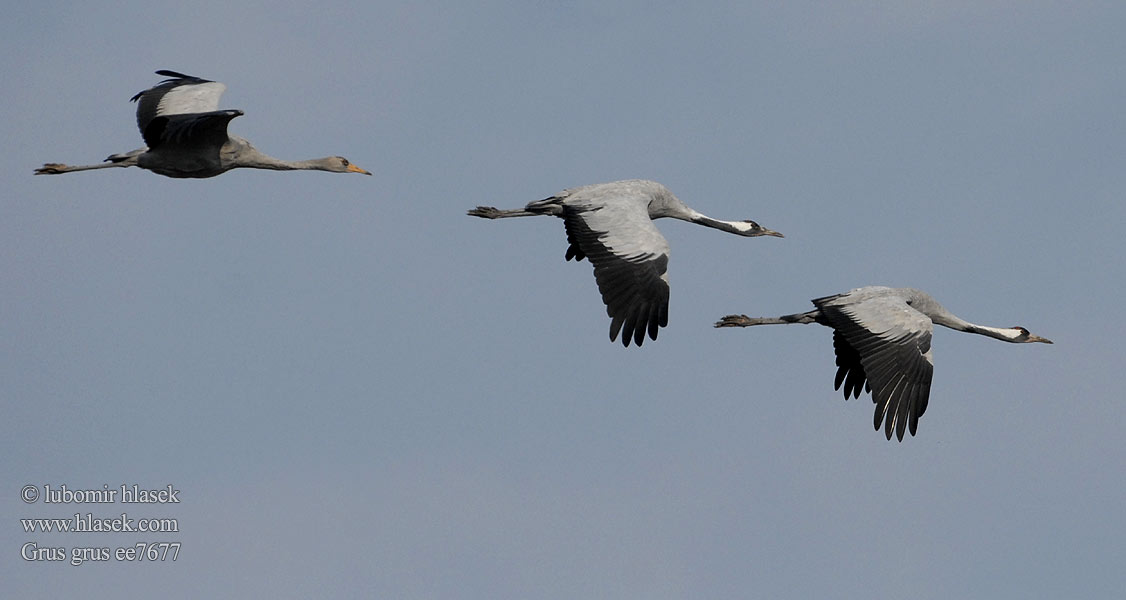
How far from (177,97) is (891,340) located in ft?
29.7

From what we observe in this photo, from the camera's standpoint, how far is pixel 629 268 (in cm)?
2222

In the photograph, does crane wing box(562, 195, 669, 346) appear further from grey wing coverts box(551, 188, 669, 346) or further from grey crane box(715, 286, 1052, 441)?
grey crane box(715, 286, 1052, 441)

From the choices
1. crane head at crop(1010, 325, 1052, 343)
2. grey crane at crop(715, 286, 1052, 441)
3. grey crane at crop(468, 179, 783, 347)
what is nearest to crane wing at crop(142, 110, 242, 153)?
grey crane at crop(468, 179, 783, 347)

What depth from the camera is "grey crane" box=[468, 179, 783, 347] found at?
72.4 ft

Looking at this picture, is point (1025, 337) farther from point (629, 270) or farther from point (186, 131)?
point (186, 131)

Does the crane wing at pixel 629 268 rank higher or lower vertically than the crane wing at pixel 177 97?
lower

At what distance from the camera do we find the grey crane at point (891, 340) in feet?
73.2

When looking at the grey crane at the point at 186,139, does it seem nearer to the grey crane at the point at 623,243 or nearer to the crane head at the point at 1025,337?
the grey crane at the point at 623,243

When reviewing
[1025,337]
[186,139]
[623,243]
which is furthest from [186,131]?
[1025,337]

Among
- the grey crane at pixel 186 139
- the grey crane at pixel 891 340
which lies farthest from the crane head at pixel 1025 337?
the grey crane at pixel 186 139

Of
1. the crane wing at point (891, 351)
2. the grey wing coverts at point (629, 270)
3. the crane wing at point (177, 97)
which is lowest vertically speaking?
the crane wing at point (891, 351)

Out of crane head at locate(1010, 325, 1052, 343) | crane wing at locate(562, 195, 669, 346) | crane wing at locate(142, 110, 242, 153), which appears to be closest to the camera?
crane wing at locate(142, 110, 242, 153)

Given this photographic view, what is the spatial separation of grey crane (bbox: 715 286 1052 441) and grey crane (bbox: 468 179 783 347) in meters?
2.49

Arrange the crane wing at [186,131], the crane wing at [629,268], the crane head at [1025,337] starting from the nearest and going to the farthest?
the crane wing at [186,131] → the crane wing at [629,268] → the crane head at [1025,337]
